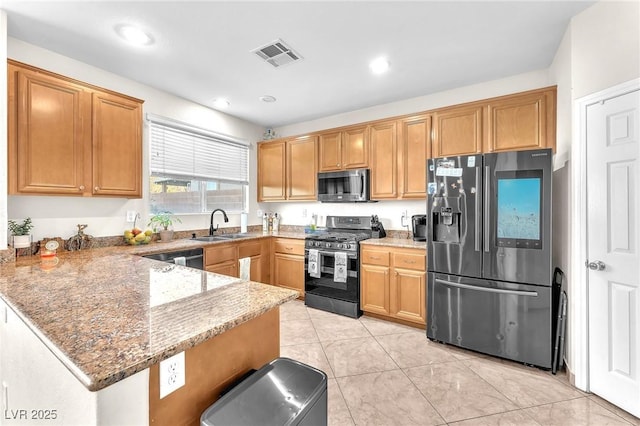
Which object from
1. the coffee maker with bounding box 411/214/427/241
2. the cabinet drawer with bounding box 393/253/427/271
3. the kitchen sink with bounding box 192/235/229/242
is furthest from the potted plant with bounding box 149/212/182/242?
the coffee maker with bounding box 411/214/427/241

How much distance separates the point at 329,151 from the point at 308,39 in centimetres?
174

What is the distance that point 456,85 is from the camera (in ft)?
10.7

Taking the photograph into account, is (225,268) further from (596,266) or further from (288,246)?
(596,266)

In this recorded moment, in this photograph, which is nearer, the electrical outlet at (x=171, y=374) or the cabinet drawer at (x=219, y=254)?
the electrical outlet at (x=171, y=374)

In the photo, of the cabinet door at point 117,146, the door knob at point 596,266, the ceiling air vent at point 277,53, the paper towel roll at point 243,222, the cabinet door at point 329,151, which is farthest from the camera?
the paper towel roll at point 243,222

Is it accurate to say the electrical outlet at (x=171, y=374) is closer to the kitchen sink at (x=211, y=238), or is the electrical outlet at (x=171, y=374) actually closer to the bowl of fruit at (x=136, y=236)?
the bowl of fruit at (x=136, y=236)

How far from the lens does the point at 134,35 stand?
7.45 feet

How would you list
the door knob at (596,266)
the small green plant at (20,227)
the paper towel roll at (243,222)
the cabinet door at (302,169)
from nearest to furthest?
the door knob at (596,266), the small green plant at (20,227), the cabinet door at (302,169), the paper towel roll at (243,222)

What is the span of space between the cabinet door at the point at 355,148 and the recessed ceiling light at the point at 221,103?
1.60 metres

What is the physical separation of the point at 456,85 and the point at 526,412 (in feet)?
10.2

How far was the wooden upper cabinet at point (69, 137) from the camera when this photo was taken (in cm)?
213

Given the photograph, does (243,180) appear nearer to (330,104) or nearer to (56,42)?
(330,104)

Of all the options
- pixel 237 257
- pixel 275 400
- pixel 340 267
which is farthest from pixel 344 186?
pixel 275 400

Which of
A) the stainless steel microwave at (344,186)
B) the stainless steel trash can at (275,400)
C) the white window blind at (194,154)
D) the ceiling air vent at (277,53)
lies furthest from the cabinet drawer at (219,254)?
the stainless steel trash can at (275,400)
